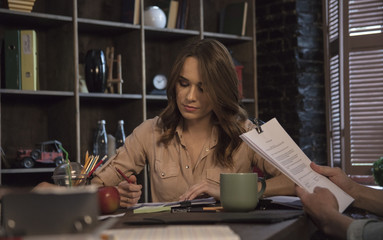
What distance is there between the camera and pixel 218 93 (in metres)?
2.02

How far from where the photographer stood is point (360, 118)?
3.73 meters

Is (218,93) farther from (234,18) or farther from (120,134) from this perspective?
(234,18)

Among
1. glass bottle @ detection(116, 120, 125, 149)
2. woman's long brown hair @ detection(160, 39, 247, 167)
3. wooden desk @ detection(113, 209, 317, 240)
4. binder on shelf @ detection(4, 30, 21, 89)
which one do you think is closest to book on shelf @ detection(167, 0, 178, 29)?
glass bottle @ detection(116, 120, 125, 149)

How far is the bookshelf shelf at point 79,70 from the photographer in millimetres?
3479

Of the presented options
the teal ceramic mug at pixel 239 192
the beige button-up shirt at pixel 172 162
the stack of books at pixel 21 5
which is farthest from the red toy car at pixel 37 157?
the teal ceramic mug at pixel 239 192

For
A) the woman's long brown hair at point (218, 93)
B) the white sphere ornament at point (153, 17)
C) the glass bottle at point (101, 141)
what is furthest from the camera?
the white sphere ornament at point (153, 17)

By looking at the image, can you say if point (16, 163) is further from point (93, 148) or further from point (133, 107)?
point (133, 107)

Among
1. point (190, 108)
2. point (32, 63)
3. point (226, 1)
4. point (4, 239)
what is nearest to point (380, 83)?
point (226, 1)

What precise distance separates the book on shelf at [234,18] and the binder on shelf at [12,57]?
1.82 m

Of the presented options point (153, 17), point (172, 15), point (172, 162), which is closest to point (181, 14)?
point (172, 15)

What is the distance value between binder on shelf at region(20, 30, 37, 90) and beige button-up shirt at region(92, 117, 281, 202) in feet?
4.76

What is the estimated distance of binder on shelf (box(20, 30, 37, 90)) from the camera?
11.0ft

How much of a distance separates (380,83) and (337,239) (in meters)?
2.65

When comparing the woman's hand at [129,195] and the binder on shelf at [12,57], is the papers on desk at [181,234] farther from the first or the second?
the binder on shelf at [12,57]
